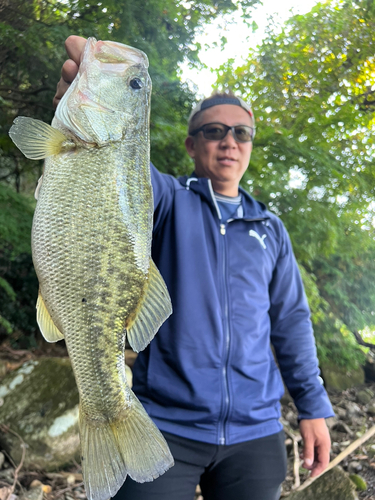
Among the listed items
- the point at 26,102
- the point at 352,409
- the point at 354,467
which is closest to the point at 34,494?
the point at 354,467

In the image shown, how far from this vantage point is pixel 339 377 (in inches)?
237

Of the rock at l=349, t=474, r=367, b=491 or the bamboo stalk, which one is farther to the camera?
the rock at l=349, t=474, r=367, b=491

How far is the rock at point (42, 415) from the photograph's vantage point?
2.87m

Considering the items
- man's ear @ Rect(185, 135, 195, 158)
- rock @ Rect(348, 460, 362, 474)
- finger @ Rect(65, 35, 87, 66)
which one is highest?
finger @ Rect(65, 35, 87, 66)

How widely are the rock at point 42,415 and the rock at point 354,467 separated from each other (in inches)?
102

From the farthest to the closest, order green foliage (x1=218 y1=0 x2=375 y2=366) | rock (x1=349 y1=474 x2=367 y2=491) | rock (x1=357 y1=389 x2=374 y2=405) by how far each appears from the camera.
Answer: rock (x1=357 y1=389 x2=374 y2=405)
green foliage (x1=218 y1=0 x2=375 y2=366)
rock (x1=349 y1=474 x2=367 y2=491)

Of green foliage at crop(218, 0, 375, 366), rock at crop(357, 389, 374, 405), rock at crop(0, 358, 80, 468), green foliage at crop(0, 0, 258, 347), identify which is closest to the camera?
rock at crop(0, 358, 80, 468)

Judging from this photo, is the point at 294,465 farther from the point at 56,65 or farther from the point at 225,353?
the point at 56,65

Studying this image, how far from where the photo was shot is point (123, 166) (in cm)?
118

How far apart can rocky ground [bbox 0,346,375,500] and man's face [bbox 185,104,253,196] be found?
242 centimetres

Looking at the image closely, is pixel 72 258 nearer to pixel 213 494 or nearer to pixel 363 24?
pixel 213 494

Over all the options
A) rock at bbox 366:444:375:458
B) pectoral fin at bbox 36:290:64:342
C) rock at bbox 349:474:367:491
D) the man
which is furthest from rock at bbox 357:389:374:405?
pectoral fin at bbox 36:290:64:342

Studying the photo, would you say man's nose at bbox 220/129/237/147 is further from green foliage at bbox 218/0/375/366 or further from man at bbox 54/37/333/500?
green foliage at bbox 218/0/375/366

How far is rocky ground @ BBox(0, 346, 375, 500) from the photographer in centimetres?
262
